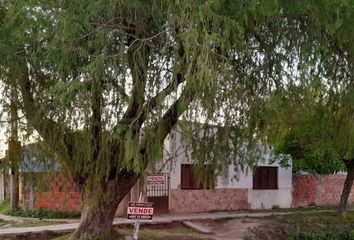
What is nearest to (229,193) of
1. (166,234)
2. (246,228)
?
(246,228)

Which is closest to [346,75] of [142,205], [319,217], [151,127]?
[151,127]

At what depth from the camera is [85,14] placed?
10.8 meters

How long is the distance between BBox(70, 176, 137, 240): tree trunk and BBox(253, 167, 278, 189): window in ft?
49.7

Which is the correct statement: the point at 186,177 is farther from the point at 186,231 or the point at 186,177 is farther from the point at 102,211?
the point at 102,211

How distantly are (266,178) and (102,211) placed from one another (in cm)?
1642

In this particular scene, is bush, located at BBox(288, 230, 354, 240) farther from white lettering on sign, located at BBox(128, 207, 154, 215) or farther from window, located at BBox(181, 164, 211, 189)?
white lettering on sign, located at BBox(128, 207, 154, 215)

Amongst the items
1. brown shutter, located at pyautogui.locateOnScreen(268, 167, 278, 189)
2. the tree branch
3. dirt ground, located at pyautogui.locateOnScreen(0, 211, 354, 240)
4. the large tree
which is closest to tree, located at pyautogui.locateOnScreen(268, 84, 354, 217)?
the large tree

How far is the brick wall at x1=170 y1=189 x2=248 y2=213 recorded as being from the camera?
2578 cm

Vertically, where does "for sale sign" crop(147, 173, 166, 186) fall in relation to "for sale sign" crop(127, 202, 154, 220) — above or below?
above

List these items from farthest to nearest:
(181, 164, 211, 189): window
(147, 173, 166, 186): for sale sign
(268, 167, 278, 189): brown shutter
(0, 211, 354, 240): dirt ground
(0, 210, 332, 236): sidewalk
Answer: (268, 167, 278, 189): brown shutter, (181, 164, 211, 189): window, (0, 211, 354, 240): dirt ground, (0, 210, 332, 236): sidewalk, (147, 173, 166, 186): for sale sign

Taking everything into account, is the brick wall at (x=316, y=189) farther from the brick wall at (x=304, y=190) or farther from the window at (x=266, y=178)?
the window at (x=266, y=178)

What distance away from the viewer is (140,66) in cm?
1168

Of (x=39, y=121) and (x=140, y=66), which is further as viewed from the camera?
(x=39, y=121)

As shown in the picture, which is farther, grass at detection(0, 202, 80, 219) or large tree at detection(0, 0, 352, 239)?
grass at detection(0, 202, 80, 219)
